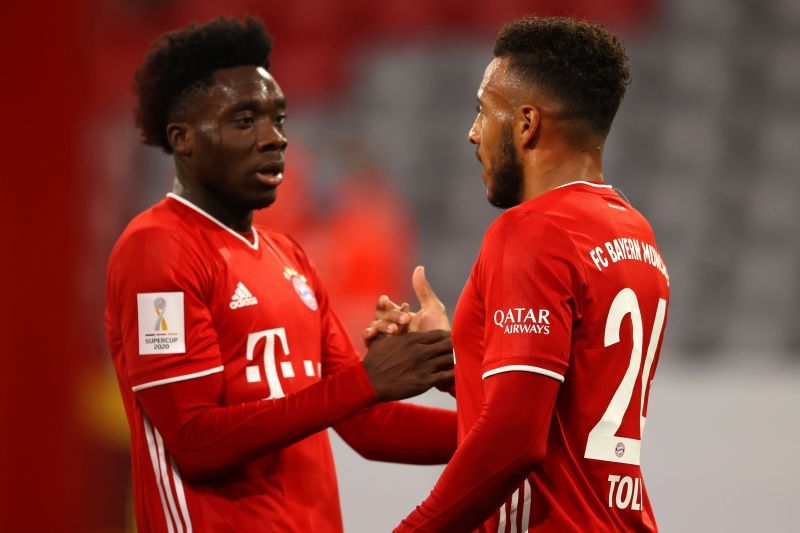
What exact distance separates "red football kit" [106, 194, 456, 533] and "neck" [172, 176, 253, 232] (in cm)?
2

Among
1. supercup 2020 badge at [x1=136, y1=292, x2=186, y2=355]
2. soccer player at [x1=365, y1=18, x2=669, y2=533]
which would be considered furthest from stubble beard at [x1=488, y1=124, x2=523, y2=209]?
supercup 2020 badge at [x1=136, y1=292, x2=186, y2=355]

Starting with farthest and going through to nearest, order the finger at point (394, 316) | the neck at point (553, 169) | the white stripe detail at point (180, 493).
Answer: the finger at point (394, 316) → the white stripe detail at point (180, 493) → the neck at point (553, 169)

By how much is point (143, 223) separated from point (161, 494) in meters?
0.65

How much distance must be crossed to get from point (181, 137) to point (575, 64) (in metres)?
1.09

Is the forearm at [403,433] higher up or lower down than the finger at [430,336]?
lower down

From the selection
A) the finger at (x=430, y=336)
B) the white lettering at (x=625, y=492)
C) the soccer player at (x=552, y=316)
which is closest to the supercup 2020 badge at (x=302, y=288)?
the finger at (x=430, y=336)

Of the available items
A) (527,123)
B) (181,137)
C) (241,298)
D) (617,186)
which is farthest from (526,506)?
(617,186)

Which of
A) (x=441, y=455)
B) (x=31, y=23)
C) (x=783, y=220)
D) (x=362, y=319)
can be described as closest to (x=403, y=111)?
(x=362, y=319)

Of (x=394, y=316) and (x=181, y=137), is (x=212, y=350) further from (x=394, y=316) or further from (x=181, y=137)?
(x=181, y=137)

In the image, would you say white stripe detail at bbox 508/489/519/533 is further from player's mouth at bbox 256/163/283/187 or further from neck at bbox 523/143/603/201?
player's mouth at bbox 256/163/283/187

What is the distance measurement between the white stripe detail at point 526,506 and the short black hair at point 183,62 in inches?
52.5

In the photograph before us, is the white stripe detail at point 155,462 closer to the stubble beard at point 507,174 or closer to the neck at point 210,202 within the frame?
the neck at point 210,202

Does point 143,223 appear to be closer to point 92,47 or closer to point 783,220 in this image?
point 92,47

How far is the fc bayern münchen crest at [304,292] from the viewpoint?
2881 mm
